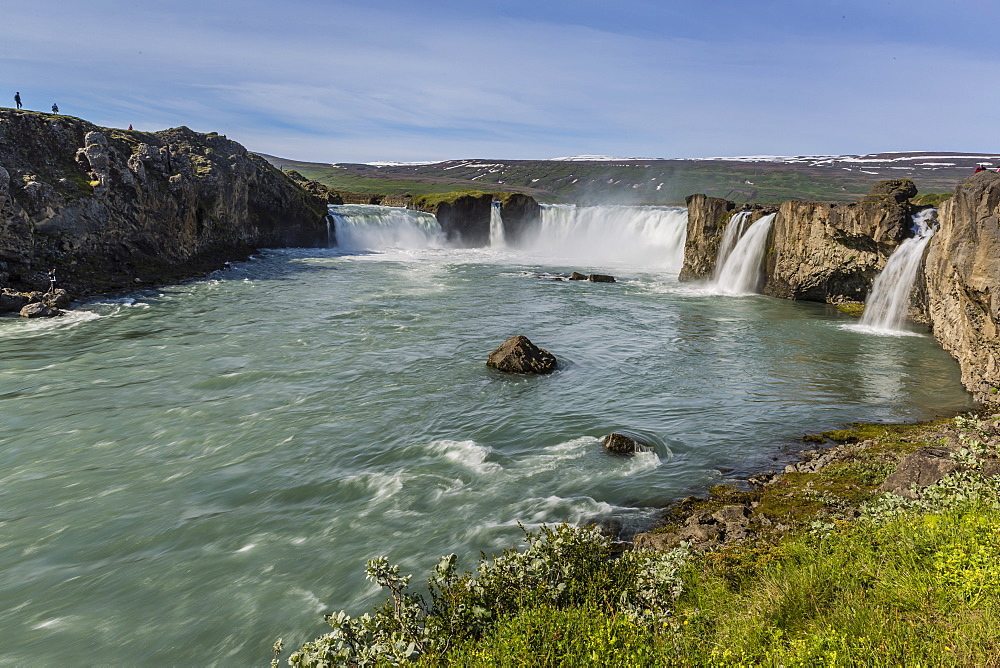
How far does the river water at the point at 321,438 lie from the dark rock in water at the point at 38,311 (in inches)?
39.8

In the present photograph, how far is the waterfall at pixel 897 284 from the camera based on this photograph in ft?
94.7

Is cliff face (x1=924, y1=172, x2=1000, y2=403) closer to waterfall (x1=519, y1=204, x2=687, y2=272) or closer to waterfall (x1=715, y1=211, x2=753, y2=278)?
→ waterfall (x1=715, y1=211, x2=753, y2=278)

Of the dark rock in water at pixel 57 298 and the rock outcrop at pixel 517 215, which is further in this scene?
the rock outcrop at pixel 517 215

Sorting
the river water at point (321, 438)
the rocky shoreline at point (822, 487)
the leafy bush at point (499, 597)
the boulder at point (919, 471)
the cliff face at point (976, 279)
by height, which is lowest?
the river water at point (321, 438)

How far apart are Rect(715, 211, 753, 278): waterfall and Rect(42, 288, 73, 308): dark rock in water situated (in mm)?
43552

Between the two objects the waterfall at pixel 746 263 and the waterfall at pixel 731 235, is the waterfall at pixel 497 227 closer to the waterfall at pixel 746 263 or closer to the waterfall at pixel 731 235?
the waterfall at pixel 731 235

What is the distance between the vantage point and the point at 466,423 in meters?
16.3

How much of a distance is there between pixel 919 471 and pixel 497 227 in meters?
77.8

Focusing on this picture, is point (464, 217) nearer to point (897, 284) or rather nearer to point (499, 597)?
point (897, 284)

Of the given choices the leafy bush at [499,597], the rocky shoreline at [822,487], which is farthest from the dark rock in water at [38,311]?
the rocky shoreline at [822,487]

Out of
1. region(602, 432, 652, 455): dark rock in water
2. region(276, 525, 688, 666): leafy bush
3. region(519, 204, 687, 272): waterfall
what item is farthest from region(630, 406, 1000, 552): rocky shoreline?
region(519, 204, 687, 272): waterfall

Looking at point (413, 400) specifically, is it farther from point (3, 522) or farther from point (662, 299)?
point (662, 299)

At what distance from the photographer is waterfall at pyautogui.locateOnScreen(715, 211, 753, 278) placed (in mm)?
42906

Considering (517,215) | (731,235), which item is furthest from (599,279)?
(517,215)
